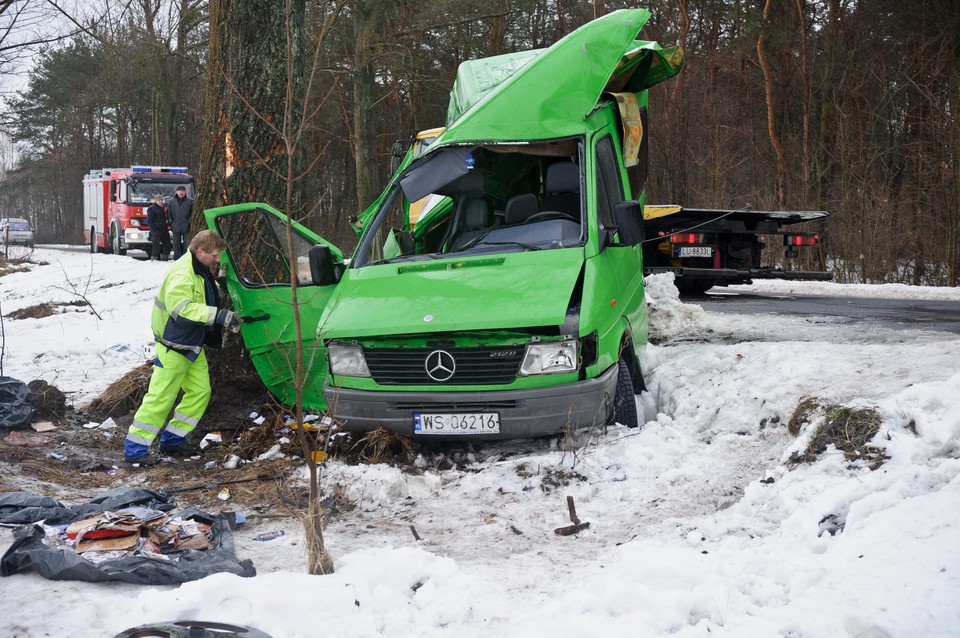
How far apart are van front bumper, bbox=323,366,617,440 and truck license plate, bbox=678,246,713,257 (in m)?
8.44

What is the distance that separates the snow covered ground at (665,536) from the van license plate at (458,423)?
28 cm

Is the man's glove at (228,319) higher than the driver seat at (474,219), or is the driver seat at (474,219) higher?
the driver seat at (474,219)

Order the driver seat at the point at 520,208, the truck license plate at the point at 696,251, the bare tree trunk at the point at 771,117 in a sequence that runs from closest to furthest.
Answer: the driver seat at the point at 520,208 → the truck license plate at the point at 696,251 → the bare tree trunk at the point at 771,117

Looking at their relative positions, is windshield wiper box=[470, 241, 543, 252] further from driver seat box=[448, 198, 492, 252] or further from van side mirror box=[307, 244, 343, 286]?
van side mirror box=[307, 244, 343, 286]

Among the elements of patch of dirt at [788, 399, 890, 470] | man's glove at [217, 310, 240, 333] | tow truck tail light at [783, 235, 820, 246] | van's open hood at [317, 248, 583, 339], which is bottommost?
patch of dirt at [788, 399, 890, 470]

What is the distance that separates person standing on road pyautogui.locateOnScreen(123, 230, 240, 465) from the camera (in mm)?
6504

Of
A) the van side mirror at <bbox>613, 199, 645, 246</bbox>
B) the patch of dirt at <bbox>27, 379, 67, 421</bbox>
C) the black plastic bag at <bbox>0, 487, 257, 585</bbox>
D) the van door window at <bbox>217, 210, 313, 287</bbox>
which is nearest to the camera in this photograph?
the black plastic bag at <bbox>0, 487, 257, 585</bbox>

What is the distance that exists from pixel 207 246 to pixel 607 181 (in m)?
3.09

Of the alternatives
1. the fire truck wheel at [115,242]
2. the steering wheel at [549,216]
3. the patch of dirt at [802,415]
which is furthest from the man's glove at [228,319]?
the fire truck wheel at [115,242]

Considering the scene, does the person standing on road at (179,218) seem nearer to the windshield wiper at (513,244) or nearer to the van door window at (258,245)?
the van door window at (258,245)

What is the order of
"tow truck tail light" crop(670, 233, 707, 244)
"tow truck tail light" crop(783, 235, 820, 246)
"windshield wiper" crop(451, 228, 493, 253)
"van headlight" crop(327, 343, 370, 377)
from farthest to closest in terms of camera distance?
→ "tow truck tail light" crop(783, 235, 820, 246) → "tow truck tail light" crop(670, 233, 707, 244) → "windshield wiper" crop(451, 228, 493, 253) → "van headlight" crop(327, 343, 370, 377)

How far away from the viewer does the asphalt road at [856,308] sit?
10086mm

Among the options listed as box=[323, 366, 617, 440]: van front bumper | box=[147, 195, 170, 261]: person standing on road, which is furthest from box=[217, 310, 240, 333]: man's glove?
box=[147, 195, 170, 261]: person standing on road

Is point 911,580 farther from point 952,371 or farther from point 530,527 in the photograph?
point 952,371
